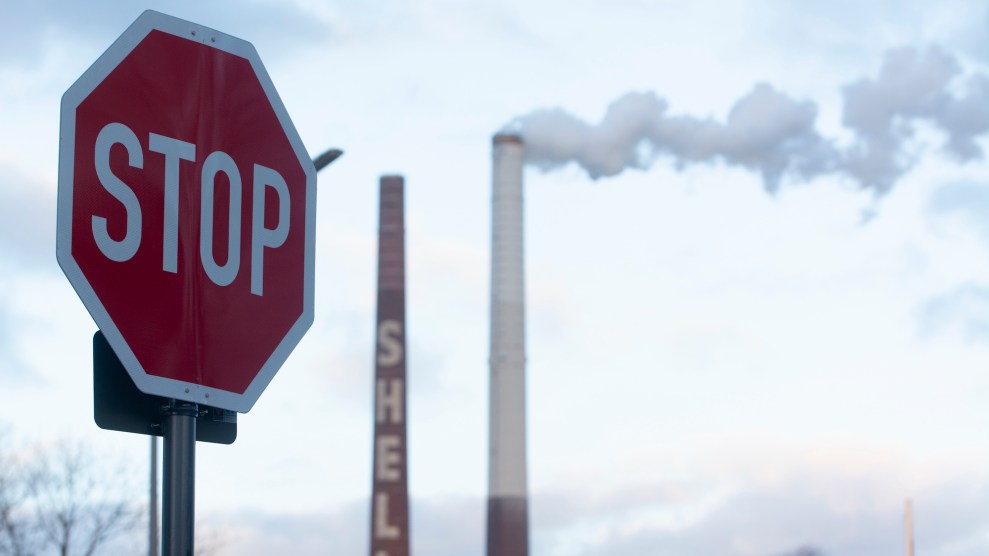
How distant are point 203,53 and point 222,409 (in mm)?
739

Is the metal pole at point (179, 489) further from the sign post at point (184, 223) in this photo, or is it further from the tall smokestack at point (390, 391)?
the tall smokestack at point (390, 391)

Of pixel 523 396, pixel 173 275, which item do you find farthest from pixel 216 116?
pixel 523 396

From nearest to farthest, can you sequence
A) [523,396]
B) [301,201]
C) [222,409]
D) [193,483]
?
[193,483] → [222,409] → [301,201] → [523,396]

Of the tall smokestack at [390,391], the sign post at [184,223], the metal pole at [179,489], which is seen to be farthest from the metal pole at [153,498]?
the tall smokestack at [390,391]

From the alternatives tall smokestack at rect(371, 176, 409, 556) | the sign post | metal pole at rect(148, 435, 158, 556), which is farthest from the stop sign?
tall smokestack at rect(371, 176, 409, 556)

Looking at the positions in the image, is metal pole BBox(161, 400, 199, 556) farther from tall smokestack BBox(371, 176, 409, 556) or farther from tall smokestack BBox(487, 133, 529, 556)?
tall smokestack BBox(371, 176, 409, 556)

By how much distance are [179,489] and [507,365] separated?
48708 millimetres

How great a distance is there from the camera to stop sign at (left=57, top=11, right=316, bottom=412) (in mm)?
2811

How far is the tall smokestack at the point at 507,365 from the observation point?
5128 centimetres

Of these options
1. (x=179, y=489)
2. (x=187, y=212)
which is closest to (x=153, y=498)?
(x=187, y=212)

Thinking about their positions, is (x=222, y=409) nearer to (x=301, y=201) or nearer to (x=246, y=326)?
(x=246, y=326)

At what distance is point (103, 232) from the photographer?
281cm

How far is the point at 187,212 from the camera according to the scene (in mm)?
2936

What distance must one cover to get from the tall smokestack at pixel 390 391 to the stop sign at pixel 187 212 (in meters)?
48.9
